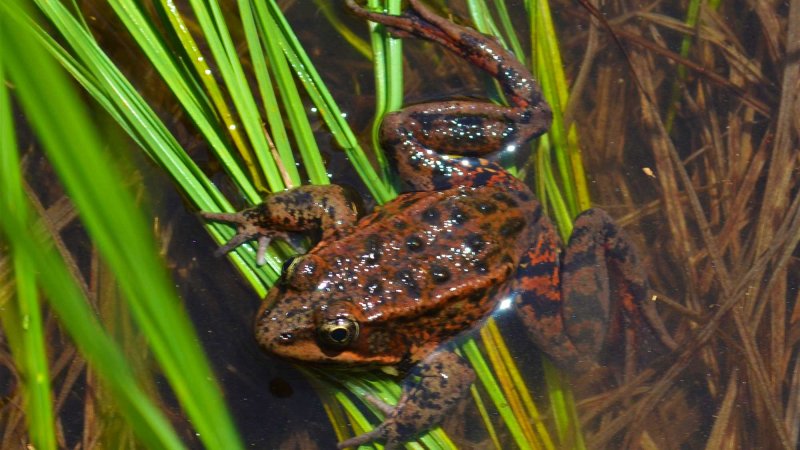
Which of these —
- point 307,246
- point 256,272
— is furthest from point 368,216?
point 256,272

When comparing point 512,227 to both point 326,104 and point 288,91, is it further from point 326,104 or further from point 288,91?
point 288,91

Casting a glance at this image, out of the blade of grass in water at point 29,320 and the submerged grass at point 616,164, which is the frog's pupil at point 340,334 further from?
the blade of grass in water at point 29,320

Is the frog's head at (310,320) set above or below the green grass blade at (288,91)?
below

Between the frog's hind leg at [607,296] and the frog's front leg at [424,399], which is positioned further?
the frog's hind leg at [607,296]

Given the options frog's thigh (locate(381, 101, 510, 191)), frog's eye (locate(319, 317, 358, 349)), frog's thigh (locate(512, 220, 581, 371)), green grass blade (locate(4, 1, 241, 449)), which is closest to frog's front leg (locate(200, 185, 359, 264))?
frog's thigh (locate(381, 101, 510, 191))

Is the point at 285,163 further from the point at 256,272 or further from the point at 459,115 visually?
the point at 459,115

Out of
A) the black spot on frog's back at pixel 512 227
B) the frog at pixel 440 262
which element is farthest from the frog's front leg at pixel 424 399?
the black spot on frog's back at pixel 512 227

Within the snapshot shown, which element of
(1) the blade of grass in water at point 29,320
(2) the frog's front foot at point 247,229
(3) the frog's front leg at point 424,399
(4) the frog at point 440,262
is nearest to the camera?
(1) the blade of grass in water at point 29,320
